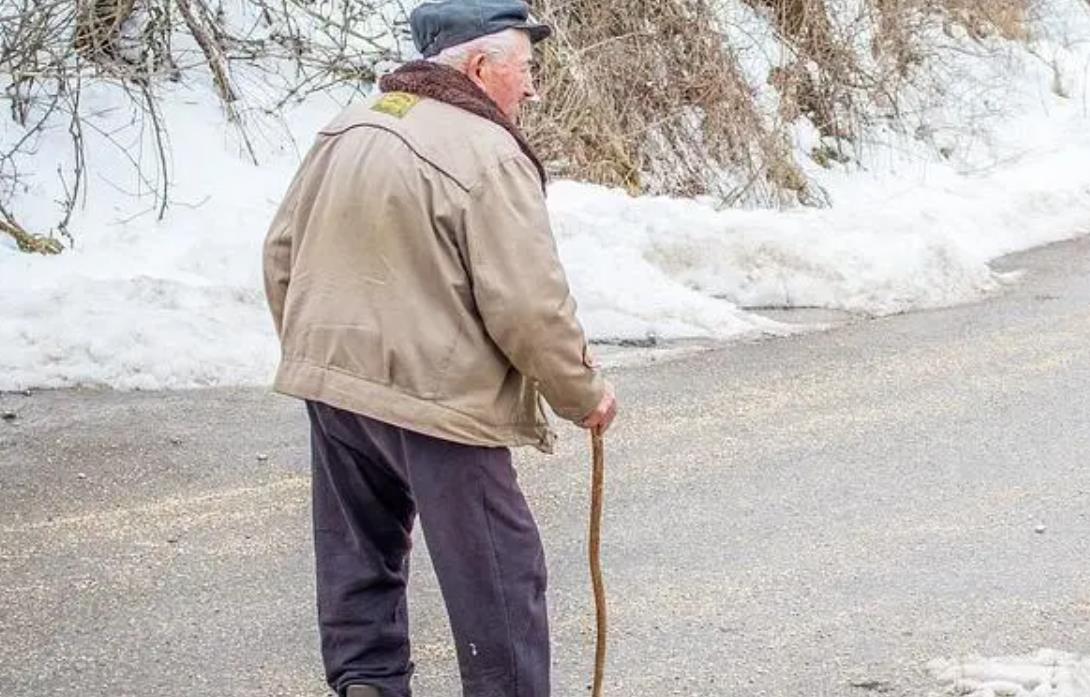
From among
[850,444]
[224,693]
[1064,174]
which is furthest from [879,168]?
[224,693]

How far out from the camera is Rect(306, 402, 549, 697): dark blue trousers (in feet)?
11.8

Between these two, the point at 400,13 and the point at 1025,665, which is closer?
the point at 1025,665

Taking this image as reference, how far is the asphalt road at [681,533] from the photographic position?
4.73 metres

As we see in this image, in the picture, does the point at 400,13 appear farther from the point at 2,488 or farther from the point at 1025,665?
the point at 1025,665

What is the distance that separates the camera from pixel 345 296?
3549 millimetres

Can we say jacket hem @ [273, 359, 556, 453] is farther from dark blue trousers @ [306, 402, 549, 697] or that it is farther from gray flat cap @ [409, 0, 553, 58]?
gray flat cap @ [409, 0, 553, 58]

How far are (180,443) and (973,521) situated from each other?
3199mm

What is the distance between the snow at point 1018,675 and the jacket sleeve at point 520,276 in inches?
67.3

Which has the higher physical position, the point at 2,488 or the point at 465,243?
the point at 465,243

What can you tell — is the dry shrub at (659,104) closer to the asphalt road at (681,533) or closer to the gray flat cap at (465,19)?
the asphalt road at (681,533)

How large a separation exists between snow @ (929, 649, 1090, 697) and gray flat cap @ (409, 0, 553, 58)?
2.20 meters

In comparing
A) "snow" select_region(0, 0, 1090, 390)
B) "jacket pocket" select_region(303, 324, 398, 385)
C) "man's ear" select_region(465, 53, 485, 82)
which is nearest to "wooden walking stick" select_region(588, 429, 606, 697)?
"jacket pocket" select_region(303, 324, 398, 385)

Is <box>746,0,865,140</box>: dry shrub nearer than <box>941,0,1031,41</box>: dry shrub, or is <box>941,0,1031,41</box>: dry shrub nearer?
<box>746,0,865,140</box>: dry shrub

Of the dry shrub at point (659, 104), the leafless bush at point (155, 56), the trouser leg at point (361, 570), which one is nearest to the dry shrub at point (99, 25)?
the leafless bush at point (155, 56)
